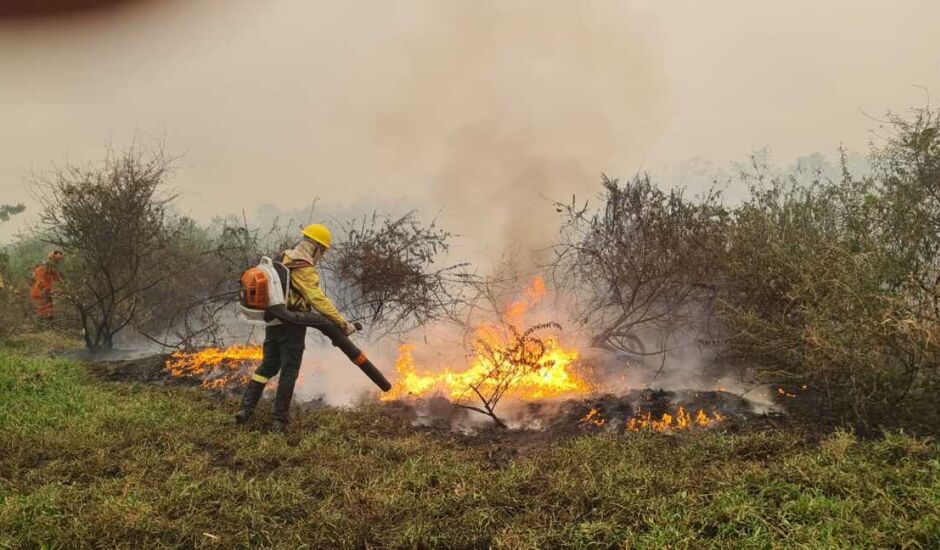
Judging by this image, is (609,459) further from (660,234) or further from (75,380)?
(75,380)

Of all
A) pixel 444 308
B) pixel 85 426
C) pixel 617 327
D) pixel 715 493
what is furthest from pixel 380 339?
pixel 715 493

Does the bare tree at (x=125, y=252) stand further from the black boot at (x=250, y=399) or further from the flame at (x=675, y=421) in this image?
the flame at (x=675, y=421)

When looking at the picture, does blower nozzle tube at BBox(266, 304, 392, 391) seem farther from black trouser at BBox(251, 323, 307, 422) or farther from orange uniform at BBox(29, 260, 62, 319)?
orange uniform at BBox(29, 260, 62, 319)

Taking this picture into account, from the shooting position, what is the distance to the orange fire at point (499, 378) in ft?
22.1

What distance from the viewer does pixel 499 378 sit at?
21.9 ft

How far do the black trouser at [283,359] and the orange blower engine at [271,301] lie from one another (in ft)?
0.45

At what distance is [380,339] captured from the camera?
9.61m

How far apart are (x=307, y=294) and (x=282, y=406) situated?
1.23 m

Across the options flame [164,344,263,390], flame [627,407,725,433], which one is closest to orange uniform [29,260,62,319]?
flame [164,344,263,390]

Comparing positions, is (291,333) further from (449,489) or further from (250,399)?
(449,489)

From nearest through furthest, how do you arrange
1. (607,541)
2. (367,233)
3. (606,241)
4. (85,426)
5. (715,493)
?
(607,541) → (715,493) → (85,426) → (606,241) → (367,233)

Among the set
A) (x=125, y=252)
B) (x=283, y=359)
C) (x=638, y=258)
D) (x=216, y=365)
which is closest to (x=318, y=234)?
(x=283, y=359)

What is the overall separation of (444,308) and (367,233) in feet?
5.93

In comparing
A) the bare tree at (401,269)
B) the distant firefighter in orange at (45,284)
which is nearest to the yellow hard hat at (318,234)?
the bare tree at (401,269)
